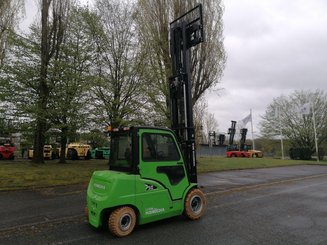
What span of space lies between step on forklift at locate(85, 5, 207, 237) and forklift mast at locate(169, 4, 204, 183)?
24 mm

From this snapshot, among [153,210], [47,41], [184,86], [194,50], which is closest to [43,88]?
[47,41]

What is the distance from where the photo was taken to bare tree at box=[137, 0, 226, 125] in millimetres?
18906

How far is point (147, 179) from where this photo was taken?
5.83 meters

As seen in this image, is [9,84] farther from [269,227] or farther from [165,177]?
[269,227]

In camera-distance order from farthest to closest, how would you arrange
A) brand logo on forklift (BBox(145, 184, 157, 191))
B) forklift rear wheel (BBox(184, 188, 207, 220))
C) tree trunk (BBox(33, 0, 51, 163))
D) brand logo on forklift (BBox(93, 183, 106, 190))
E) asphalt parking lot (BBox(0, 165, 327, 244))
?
tree trunk (BBox(33, 0, 51, 163)) → forklift rear wheel (BBox(184, 188, 207, 220)) → brand logo on forklift (BBox(145, 184, 157, 191)) → brand logo on forklift (BBox(93, 183, 106, 190)) → asphalt parking lot (BBox(0, 165, 327, 244))

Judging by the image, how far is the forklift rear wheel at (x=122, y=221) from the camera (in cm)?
537

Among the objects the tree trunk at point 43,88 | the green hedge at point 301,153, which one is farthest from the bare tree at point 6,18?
the green hedge at point 301,153

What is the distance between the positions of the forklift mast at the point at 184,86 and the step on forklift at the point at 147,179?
24 mm

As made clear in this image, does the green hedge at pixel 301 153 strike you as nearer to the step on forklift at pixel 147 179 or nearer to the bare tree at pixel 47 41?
the bare tree at pixel 47 41

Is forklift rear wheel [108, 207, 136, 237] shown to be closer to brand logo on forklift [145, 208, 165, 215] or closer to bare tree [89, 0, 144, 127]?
brand logo on forklift [145, 208, 165, 215]

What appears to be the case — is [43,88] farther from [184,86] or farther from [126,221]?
[126,221]

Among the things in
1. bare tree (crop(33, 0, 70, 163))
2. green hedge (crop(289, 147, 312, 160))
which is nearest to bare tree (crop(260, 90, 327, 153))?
green hedge (crop(289, 147, 312, 160))

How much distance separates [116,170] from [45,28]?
13323mm

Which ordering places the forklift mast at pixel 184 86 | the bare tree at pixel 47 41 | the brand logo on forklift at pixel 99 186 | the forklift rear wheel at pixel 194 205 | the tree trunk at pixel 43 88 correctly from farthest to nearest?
1. the bare tree at pixel 47 41
2. the tree trunk at pixel 43 88
3. the forklift mast at pixel 184 86
4. the forklift rear wheel at pixel 194 205
5. the brand logo on forklift at pixel 99 186
